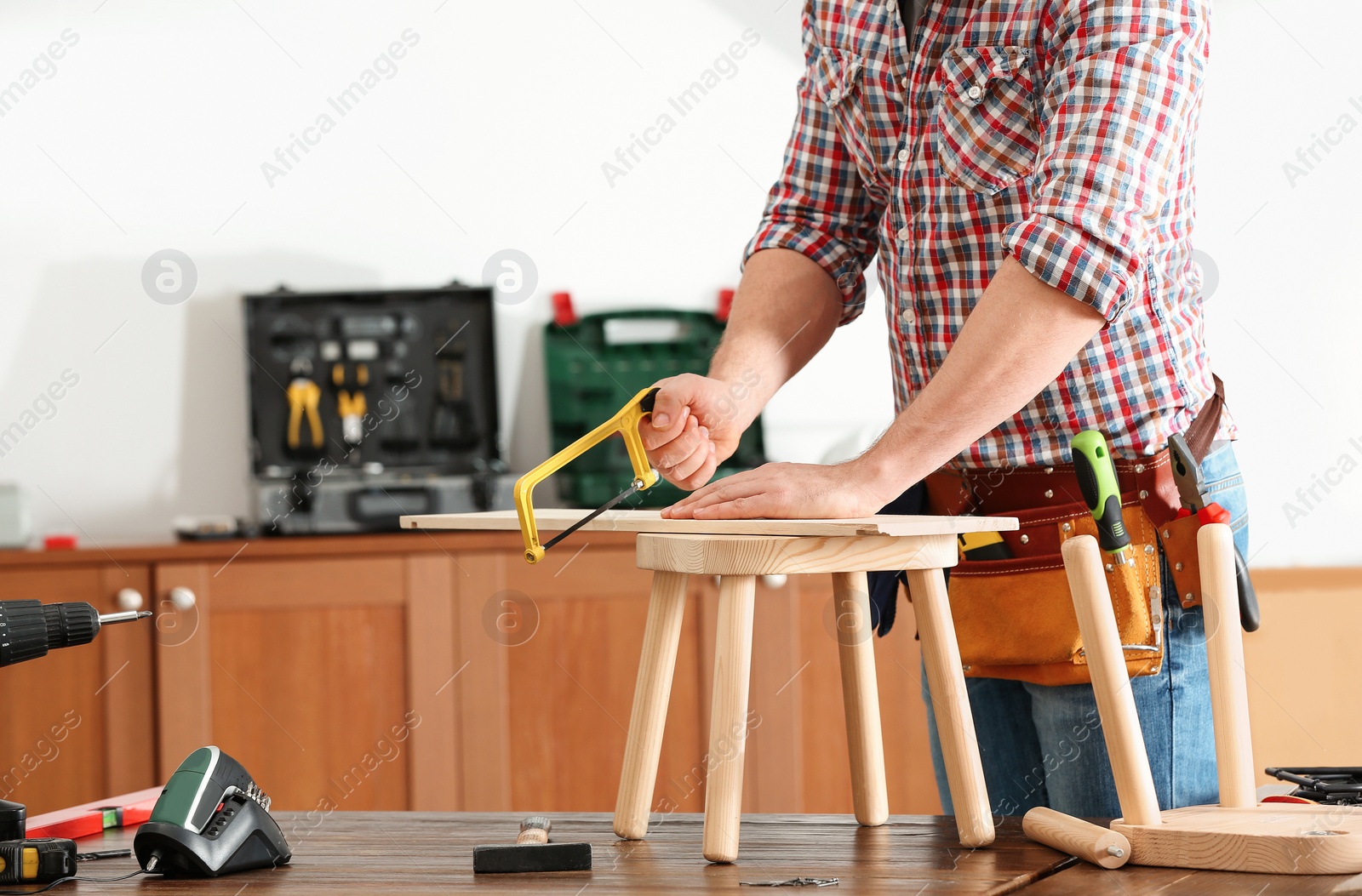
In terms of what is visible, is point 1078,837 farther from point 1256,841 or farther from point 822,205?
point 822,205

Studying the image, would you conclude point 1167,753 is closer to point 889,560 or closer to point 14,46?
point 889,560

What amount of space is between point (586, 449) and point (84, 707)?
179 cm

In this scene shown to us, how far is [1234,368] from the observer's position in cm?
267

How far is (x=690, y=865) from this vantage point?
34.8 inches

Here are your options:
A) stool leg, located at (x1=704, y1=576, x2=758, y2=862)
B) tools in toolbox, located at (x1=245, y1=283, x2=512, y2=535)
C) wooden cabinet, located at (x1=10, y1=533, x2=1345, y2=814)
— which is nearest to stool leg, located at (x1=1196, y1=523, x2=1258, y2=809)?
stool leg, located at (x1=704, y1=576, x2=758, y2=862)

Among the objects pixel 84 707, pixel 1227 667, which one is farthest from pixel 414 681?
pixel 1227 667

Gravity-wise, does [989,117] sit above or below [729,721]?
above

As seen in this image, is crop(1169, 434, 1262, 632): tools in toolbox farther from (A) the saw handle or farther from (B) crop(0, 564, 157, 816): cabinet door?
(B) crop(0, 564, 157, 816): cabinet door

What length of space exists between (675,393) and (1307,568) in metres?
2.01

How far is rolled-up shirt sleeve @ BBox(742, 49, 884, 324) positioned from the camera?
1.27 m

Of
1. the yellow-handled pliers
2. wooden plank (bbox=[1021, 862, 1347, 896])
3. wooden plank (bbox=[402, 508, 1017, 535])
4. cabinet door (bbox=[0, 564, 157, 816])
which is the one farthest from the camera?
the yellow-handled pliers

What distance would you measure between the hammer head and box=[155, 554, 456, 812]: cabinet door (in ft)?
5.03

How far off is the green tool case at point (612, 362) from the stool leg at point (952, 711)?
169cm

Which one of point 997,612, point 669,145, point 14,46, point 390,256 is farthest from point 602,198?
point 997,612
